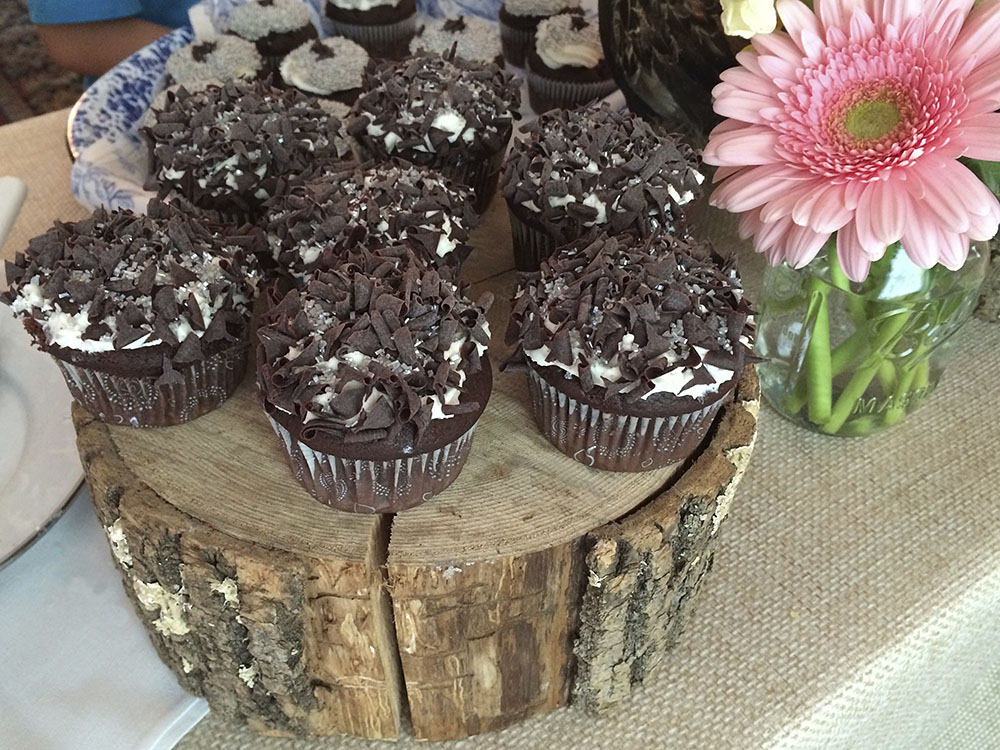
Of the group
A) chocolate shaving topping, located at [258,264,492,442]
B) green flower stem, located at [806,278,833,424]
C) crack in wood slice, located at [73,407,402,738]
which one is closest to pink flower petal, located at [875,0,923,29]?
green flower stem, located at [806,278,833,424]

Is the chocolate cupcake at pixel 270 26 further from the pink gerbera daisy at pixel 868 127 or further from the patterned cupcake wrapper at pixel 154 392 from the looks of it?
the pink gerbera daisy at pixel 868 127

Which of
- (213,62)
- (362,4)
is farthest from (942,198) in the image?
(362,4)

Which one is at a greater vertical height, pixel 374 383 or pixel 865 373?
pixel 374 383

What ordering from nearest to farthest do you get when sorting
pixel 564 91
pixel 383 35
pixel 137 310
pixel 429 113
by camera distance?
pixel 137 310, pixel 429 113, pixel 564 91, pixel 383 35

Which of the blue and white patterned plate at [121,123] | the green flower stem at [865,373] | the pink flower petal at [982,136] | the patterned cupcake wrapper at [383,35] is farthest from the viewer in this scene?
the patterned cupcake wrapper at [383,35]

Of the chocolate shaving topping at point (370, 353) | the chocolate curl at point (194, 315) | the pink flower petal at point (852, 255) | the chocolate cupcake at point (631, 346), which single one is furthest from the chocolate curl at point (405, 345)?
the pink flower petal at point (852, 255)

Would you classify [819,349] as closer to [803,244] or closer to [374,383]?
[803,244]

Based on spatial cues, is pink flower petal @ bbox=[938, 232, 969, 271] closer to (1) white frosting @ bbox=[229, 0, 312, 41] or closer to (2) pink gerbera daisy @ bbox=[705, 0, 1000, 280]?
(2) pink gerbera daisy @ bbox=[705, 0, 1000, 280]
